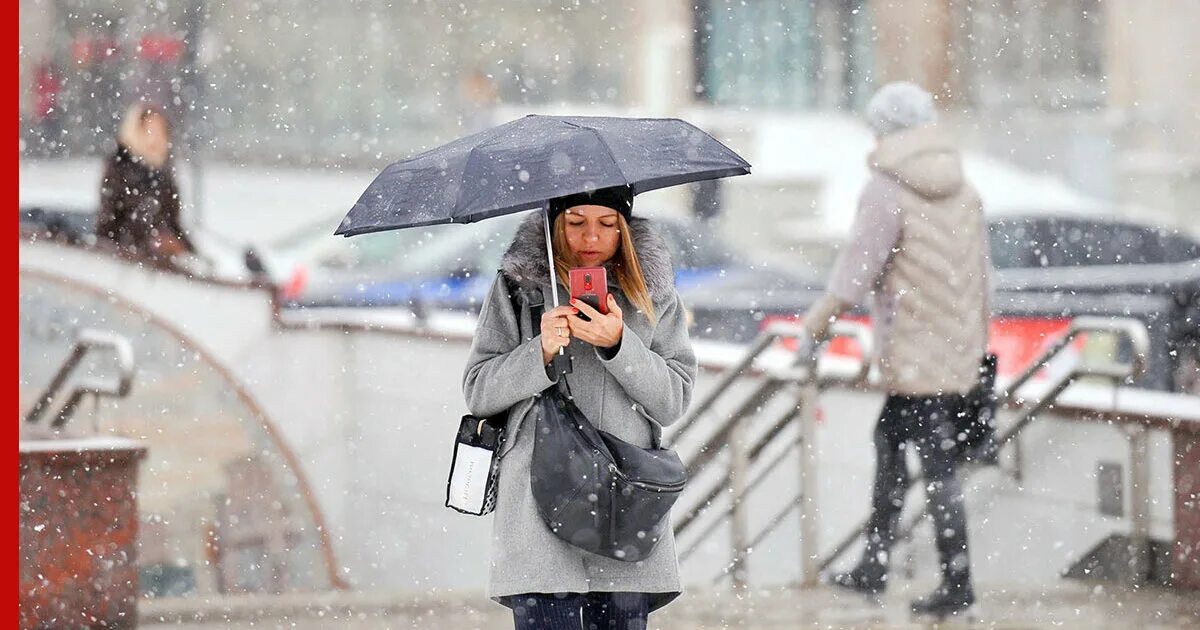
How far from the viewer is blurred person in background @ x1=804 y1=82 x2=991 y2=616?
5145mm

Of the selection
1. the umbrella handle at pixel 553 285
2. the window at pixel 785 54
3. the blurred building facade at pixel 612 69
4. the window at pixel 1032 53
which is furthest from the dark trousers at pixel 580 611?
the window at pixel 785 54

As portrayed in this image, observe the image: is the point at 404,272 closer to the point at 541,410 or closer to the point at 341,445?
the point at 341,445

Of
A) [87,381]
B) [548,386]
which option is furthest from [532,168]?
[87,381]

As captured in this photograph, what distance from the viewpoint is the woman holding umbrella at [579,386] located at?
3.03 m

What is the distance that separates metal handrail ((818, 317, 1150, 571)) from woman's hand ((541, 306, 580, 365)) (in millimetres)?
2836

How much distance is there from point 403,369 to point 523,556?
17.4 feet

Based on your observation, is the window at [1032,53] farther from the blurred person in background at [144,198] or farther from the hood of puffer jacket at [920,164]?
the hood of puffer jacket at [920,164]

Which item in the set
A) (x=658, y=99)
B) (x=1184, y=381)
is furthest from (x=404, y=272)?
(x=658, y=99)

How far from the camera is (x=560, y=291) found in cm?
315

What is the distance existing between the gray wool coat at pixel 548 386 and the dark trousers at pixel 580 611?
35 mm

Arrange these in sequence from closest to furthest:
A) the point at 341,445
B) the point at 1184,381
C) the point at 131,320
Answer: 1. the point at 131,320
2. the point at 341,445
3. the point at 1184,381

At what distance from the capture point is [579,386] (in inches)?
123

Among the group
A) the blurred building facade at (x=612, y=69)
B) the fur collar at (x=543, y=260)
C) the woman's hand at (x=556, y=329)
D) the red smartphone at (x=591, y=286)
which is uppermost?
the blurred building facade at (x=612, y=69)

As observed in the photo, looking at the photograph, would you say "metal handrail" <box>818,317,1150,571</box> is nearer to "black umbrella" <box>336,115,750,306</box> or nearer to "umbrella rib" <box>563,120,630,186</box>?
"black umbrella" <box>336,115,750,306</box>
